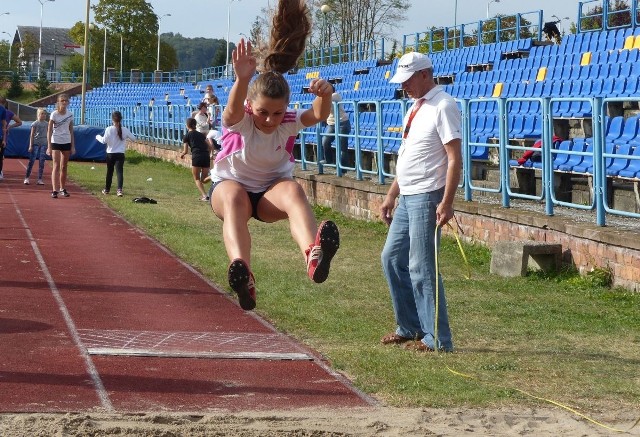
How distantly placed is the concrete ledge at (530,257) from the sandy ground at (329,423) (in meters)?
5.39

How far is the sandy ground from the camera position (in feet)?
19.1

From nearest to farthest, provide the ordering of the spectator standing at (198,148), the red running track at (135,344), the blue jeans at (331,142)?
the red running track at (135,344), the blue jeans at (331,142), the spectator standing at (198,148)

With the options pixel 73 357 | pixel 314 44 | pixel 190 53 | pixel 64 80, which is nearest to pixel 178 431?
pixel 73 357

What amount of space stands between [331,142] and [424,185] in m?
13.1

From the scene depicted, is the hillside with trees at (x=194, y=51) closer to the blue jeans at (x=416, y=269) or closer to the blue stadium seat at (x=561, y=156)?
the blue stadium seat at (x=561, y=156)

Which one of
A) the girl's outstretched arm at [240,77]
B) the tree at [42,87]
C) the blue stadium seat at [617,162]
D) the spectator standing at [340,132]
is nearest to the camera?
the girl's outstretched arm at [240,77]

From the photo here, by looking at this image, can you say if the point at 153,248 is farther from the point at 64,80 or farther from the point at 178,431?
the point at 64,80

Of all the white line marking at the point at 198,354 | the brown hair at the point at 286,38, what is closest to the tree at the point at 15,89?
the white line marking at the point at 198,354

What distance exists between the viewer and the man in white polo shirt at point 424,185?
775 cm

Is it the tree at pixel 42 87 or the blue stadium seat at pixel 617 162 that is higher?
the tree at pixel 42 87

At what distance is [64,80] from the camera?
9575cm

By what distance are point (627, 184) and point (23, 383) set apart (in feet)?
28.2

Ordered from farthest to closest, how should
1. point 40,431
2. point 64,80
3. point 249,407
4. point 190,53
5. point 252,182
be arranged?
point 190,53 → point 64,80 → point 252,182 → point 249,407 → point 40,431

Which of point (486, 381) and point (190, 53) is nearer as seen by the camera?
point (486, 381)
